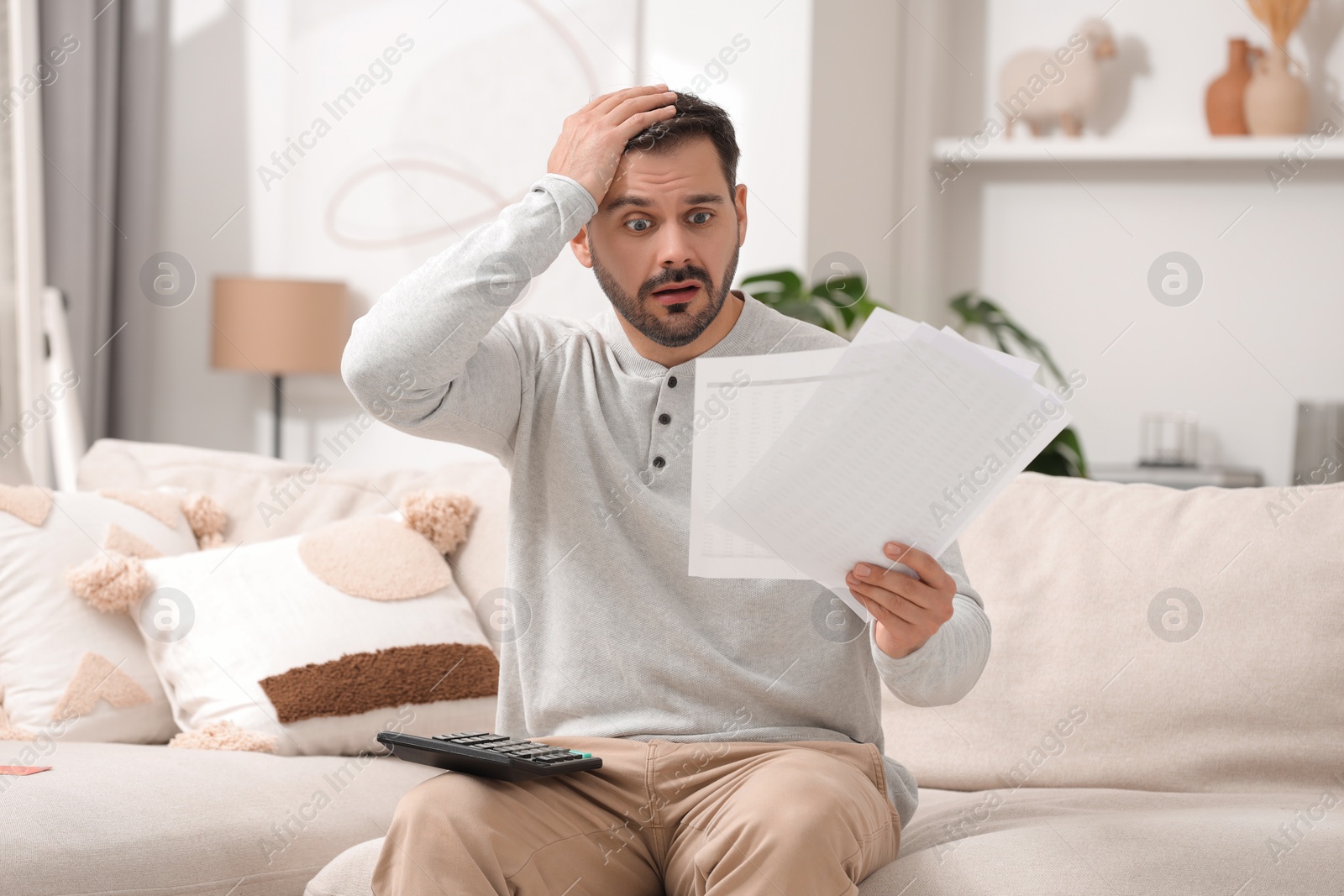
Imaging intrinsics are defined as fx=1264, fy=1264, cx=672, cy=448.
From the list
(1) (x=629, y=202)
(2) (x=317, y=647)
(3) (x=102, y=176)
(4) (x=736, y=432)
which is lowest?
(2) (x=317, y=647)

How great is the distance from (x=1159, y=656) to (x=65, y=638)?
4.86 ft

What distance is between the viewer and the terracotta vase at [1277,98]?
3465 millimetres

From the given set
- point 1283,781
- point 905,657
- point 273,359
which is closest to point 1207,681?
point 1283,781

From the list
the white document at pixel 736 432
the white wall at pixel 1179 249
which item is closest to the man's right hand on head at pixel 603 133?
the white document at pixel 736 432

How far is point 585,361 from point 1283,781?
0.99 meters

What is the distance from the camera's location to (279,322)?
135 inches

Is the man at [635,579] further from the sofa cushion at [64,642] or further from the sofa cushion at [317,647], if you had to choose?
the sofa cushion at [64,642]

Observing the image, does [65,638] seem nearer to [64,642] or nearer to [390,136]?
[64,642]

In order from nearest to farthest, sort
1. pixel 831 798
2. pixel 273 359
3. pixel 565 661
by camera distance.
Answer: pixel 831 798 < pixel 565 661 < pixel 273 359

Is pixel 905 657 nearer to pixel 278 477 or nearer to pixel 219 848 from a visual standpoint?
pixel 219 848

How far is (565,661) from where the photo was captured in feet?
4.56

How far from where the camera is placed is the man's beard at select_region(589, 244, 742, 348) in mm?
1371

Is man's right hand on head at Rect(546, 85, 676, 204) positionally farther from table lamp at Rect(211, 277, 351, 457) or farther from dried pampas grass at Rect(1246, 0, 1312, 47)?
dried pampas grass at Rect(1246, 0, 1312, 47)

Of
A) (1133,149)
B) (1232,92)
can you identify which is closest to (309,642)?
(1133,149)
